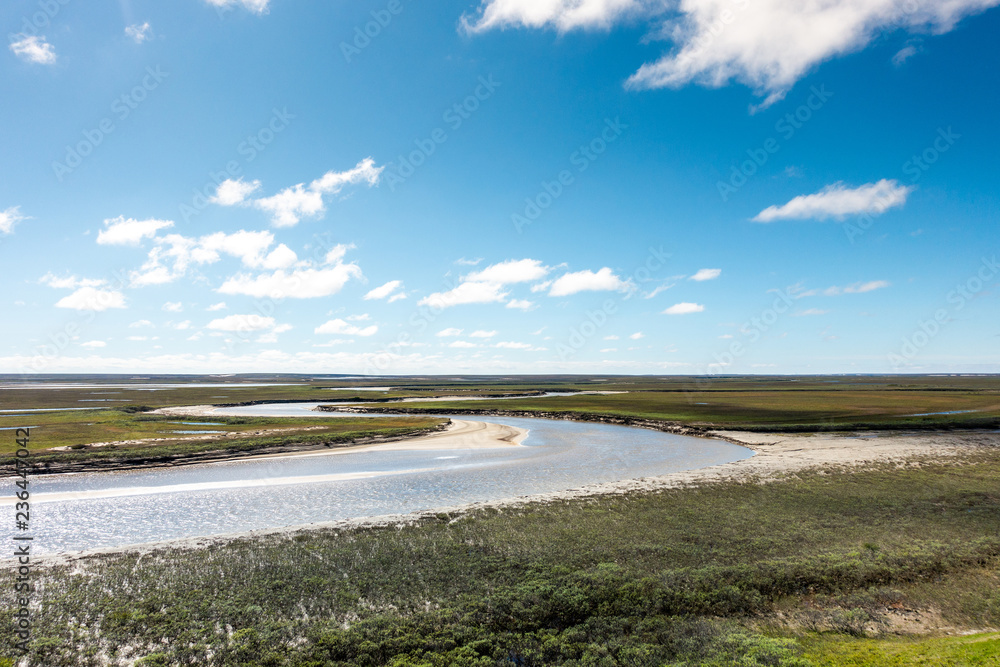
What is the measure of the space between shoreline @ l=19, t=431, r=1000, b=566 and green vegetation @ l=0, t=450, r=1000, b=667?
39.2 inches

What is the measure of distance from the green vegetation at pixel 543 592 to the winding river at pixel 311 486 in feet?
13.1

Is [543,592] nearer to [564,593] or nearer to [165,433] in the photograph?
[564,593]

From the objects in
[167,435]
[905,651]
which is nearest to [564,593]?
[905,651]

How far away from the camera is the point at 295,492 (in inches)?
1071

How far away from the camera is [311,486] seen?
28703 millimetres

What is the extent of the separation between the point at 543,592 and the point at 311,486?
19.8 m

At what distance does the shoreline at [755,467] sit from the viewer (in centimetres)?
1900

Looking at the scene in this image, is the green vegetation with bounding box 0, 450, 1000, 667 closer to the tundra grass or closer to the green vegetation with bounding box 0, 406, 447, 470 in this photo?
the green vegetation with bounding box 0, 406, 447, 470

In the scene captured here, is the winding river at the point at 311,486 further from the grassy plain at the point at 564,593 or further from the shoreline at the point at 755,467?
the grassy plain at the point at 564,593

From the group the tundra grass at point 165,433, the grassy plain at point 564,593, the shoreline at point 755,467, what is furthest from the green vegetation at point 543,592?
the tundra grass at point 165,433

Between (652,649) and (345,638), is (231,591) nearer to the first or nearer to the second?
(345,638)

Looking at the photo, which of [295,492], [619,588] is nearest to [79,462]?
[295,492]

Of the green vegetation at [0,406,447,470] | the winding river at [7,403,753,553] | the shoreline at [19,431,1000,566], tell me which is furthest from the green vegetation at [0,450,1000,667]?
the green vegetation at [0,406,447,470]

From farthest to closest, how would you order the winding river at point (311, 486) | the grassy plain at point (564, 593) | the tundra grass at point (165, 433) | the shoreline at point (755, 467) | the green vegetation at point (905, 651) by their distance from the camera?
the tundra grass at point (165, 433) → the winding river at point (311, 486) → the shoreline at point (755, 467) → the grassy plain at point (564, 593) → the green vegetation at point (905, 651)
